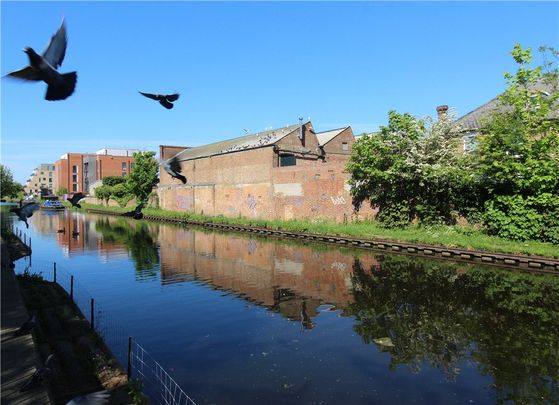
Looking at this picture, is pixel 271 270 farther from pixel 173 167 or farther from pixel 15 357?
pixel 15 357

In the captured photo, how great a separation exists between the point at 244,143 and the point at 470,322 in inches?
1362

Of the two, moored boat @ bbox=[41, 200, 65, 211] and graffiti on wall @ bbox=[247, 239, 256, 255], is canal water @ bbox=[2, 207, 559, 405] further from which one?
moored boat @ bbox=[41, 200, 65, 211]

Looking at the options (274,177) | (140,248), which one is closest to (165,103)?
(140,248)

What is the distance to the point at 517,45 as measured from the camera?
68.7ft

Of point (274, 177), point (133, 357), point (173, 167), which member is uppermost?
point (274, 177)

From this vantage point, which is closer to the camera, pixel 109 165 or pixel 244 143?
pixel 244 143

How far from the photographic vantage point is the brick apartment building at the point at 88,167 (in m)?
97.2

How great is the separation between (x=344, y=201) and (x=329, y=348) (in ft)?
70.2

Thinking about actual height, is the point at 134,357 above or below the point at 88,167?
below

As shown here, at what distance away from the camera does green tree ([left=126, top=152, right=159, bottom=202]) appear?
5753cm

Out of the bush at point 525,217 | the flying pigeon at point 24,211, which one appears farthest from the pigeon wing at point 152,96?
the bush at point 525,217

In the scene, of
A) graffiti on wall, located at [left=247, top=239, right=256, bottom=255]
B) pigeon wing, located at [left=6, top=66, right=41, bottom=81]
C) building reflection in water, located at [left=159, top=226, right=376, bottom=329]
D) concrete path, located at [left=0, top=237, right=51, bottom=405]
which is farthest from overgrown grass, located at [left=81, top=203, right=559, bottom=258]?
pigeon wing, located at [left=6, top=66, right=41, bottom=81]

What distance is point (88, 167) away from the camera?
332ft

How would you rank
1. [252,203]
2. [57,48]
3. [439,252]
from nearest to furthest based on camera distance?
[57,48] < [439,252] < [252,203]
